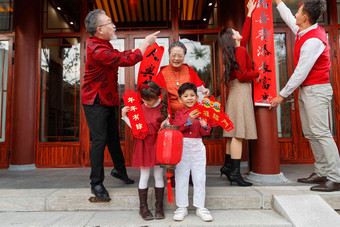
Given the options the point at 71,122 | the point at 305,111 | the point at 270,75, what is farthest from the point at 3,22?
the point at 305,111

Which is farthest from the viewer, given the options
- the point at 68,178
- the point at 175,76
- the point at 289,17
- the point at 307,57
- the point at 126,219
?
the point at 68,178

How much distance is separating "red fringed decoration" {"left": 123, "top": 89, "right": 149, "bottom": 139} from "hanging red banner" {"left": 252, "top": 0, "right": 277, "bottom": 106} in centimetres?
145

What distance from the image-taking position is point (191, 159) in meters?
2.07

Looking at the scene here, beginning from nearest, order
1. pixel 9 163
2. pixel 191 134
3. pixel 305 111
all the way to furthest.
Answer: pixel 191 134 → pixel 305 111 → pixel 9 163

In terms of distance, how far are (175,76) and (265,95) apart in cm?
110

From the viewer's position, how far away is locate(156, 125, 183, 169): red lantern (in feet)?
5.90

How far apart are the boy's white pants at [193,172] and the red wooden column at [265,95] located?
1.04 m

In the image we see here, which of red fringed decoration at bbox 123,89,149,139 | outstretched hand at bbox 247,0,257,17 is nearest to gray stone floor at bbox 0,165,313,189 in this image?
red fringed decoration at bbox 123,89,149,139

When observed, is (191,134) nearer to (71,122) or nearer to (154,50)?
(154,50)

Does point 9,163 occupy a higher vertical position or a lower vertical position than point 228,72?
lower

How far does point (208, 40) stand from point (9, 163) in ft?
13.6

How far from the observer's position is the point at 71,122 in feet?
13.3

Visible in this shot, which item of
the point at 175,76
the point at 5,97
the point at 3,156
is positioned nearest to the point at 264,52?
the point at 175,76

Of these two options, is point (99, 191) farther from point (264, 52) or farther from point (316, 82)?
point (316, 82)
